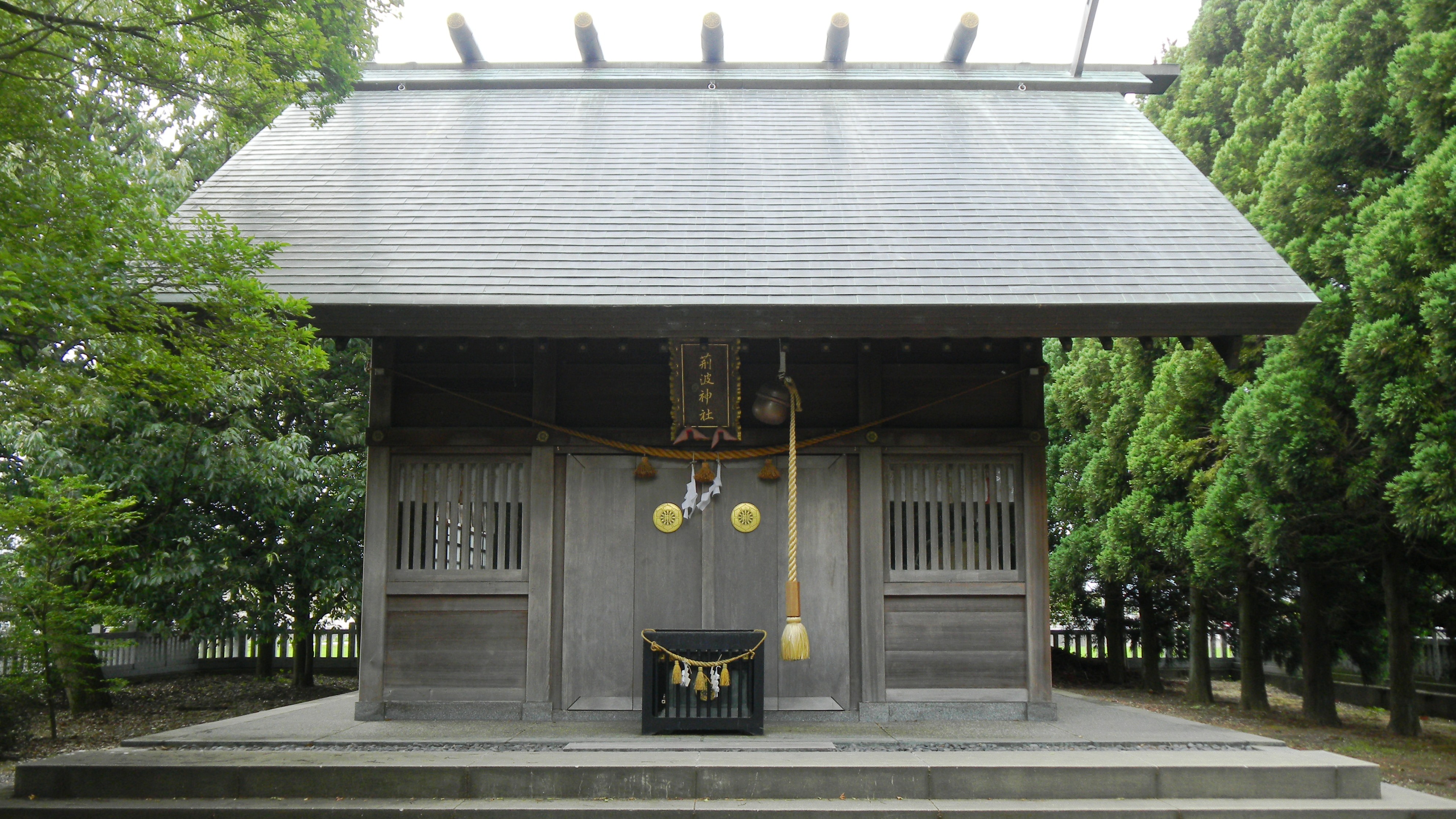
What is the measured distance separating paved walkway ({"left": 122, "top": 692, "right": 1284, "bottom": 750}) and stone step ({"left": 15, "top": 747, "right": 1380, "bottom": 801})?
0.57m

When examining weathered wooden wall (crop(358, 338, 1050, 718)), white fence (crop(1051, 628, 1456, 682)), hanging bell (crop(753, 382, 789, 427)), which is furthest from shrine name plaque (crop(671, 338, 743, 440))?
white fence (crop(1051, 628, 1456, 682))

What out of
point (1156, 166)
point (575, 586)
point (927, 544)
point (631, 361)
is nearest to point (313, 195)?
point (631, 361)

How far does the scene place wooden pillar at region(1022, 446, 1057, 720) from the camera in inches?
291

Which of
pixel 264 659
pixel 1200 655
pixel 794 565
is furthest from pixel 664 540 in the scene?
pixel 264 659

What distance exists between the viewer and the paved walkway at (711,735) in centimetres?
641

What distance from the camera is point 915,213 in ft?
26.0

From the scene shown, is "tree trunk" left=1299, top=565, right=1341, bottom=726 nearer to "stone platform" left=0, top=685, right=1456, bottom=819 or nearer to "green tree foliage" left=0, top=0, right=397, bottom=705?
"stone platform" left=0, top=685, right=1456, bottom=819

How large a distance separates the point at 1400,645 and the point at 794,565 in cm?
789

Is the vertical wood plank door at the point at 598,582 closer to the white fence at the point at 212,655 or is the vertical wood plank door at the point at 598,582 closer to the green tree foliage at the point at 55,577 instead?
the green tree foliage at the point at 55,577

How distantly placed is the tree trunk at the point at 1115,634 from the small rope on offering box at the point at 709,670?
37.2ft

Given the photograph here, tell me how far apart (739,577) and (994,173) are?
4257 millimetres

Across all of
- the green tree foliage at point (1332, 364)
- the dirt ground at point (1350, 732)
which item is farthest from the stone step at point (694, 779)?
the green tree foliage at point (1332, 364)

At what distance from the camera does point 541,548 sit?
24.6ft

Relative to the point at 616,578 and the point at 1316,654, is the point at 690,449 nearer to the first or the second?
the point at 616,578
